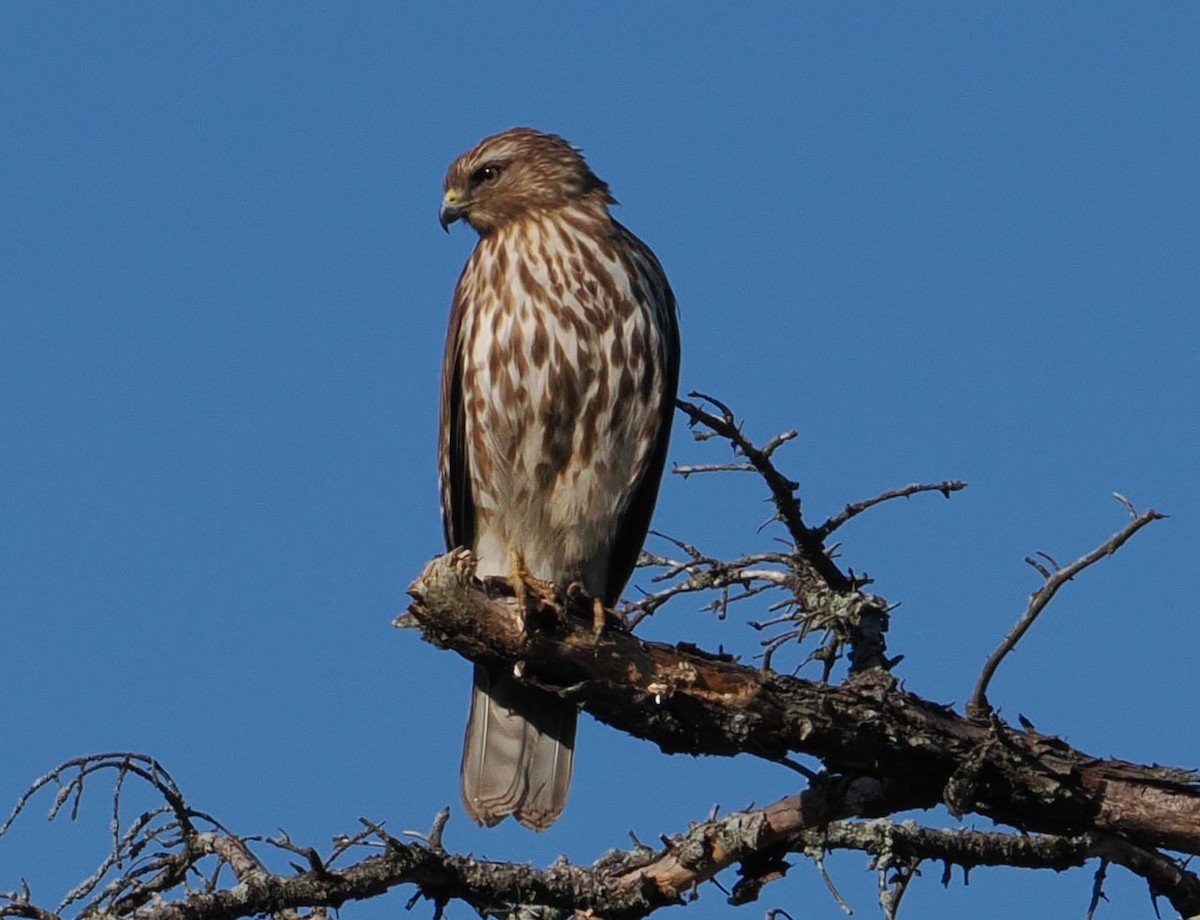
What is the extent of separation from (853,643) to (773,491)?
0.65 metres

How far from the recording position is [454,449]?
20.3 feet

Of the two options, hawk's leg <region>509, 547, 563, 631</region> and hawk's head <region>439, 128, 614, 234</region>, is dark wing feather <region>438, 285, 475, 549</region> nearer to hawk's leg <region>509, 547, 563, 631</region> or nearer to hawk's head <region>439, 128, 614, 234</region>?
hawk's head <region>439, 128, 614, 234</region>

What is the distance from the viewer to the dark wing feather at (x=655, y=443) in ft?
20.3

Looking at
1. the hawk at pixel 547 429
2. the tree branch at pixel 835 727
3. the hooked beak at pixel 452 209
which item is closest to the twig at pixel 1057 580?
the tree branch at pixel 835 727

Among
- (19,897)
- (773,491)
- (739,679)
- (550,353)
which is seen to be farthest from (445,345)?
(19,897)

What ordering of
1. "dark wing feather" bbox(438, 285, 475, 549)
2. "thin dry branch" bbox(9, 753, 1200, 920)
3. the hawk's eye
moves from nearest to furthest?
"thin dry branch" bbox(9, 753, 1200, 920) < "dark wing feather" bbox(438, 285, 475, 549) < the hawk's eye

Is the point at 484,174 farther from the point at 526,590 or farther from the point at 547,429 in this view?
the point at 526,590

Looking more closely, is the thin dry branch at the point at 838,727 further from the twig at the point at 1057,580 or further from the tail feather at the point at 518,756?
the tail feather at the point at 518,756

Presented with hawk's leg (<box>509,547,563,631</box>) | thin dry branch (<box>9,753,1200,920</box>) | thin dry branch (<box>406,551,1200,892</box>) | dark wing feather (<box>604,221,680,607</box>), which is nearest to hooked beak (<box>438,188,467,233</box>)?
dark wing feather (<box>604,221,680,607</box>)

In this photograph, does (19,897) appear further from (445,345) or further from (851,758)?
(445,345)

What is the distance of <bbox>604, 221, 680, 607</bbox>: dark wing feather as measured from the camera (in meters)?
6.19

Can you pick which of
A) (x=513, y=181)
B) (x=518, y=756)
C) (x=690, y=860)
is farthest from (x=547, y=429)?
(x=690, y=860)

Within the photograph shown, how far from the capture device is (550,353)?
593 cm

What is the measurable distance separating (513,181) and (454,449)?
3.99ft
